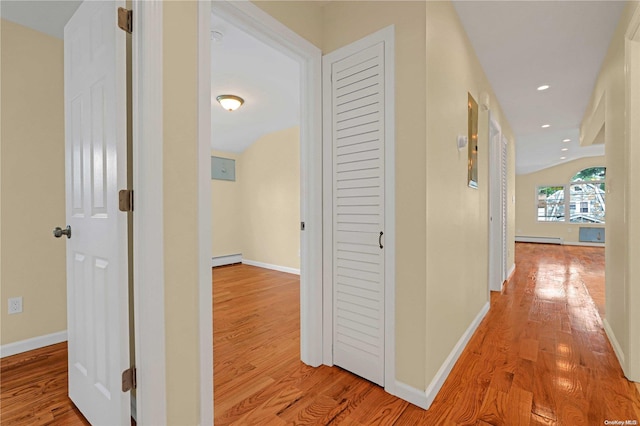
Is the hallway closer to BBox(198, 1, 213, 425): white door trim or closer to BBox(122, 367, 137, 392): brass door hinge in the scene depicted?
BBox(198, 1, 213, 425): white door trim

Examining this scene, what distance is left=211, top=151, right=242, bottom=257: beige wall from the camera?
540 cm

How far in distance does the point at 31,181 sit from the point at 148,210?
1.94 m

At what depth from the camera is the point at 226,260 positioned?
558 centimetres

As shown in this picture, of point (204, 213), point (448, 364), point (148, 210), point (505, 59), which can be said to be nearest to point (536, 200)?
point (505, 59)

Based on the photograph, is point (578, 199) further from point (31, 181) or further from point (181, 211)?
point (31, 181)

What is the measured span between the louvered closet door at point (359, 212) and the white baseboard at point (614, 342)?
172 centimetres

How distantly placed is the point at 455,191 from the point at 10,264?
333 cm

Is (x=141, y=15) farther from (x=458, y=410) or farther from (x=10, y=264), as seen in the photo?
(x=458, y=410)

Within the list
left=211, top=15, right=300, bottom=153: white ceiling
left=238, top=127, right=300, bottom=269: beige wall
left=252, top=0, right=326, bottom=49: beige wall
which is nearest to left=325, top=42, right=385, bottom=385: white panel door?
left=252, top=0, right=326, bottom=49: beige wall

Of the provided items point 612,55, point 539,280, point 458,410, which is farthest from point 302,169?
point 539,280

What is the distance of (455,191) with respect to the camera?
2053mm

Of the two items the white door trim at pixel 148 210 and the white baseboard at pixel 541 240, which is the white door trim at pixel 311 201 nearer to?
the white door trim at pixel 148 210

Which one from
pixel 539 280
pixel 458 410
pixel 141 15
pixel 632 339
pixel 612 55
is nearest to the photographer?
pixel 141 15

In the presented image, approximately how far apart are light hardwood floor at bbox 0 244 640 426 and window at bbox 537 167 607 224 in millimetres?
8426
